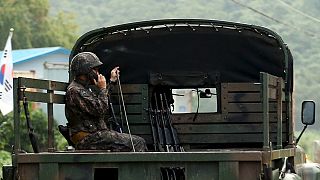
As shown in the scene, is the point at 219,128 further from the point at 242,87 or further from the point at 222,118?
the point at 242,87

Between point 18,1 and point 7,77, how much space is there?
100 feet

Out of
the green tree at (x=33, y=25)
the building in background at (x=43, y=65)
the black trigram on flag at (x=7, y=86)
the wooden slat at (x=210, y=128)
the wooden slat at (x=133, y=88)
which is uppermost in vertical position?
the green tree at (x=33, y=25)

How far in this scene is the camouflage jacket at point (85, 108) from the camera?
968 centimetres

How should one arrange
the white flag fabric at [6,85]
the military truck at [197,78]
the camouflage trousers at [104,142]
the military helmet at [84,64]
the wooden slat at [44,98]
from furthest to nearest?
the white flag fabric at [6,85] → the military truck at [197,78] → the military helmet at [84,64] → the camouflage trousers at [104,142] → the wooden slat at [44,98]

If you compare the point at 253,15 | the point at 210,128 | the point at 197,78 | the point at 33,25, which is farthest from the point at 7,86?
the point at 253,15

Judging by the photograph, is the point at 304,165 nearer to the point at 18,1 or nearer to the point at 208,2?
the point at 18,1

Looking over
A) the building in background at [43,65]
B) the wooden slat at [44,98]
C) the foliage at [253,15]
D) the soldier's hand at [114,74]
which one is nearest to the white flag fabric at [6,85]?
the soldier's hand at [114,74]

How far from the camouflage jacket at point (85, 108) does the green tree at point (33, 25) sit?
122 feet

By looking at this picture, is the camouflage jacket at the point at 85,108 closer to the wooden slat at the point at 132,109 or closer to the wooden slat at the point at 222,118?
the wooden slat at the point at 132,109

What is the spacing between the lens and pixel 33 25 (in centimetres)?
5134

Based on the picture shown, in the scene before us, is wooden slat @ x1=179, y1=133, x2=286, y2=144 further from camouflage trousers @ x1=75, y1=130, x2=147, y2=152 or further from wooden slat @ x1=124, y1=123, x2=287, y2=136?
camouflage trousers @ x1=75, y1=130, x2=147, y2=152

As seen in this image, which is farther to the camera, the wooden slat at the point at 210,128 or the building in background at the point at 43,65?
the building in background at the point at 43,65

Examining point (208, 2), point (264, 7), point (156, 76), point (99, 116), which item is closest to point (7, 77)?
point (156, 76)

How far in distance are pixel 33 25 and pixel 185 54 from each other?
133 feet
